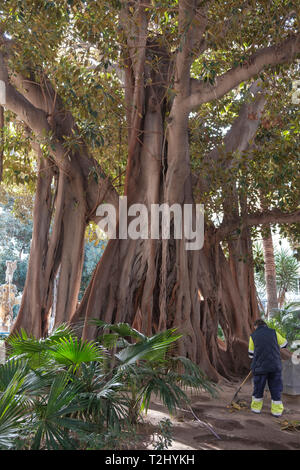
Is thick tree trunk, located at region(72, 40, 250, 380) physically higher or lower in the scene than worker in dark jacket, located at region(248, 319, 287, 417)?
higher

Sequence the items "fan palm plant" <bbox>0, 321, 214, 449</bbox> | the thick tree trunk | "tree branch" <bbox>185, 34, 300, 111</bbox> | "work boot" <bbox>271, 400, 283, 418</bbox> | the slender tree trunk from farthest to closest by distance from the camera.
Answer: the slender tree trunk < the thick tree trunk < "tree branch" <bbox>185, 34, 300, 111</bbox> < "work boot" <bbox>271, 400, 283, 418</bbox> < "fan palm plant" <bbox>0, 321, 214, 449</bbox>

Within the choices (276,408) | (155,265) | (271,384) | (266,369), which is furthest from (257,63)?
(276,408)

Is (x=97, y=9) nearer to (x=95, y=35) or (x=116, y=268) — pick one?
(x=95, y=35)

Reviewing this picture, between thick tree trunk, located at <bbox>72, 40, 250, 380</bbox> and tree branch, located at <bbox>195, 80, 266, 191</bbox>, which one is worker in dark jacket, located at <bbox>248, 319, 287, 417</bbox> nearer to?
thick tree trunk, located at <bbox>72, 40, 250, 380</bbox>

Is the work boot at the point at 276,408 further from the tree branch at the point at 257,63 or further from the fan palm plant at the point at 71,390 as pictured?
the tree branch at the point at 257,63

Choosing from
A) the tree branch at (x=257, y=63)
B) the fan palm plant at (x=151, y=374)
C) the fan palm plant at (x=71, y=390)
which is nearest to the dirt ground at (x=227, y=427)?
the fan palm plant at (x=151, y=374)

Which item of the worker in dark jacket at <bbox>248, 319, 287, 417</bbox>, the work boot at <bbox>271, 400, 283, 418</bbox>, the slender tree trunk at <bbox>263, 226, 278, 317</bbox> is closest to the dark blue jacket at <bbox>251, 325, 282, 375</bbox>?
the worker in dark jacket at <bbox>248, 319, 287, 417</bbox>

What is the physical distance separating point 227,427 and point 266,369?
110 cm

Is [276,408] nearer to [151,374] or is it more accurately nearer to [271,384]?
[271,384]

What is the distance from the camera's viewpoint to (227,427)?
4801mm

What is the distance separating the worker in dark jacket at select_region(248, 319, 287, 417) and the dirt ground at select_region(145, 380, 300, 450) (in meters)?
0.14

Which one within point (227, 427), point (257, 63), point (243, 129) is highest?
point (243, 129)

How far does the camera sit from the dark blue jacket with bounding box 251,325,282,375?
5664mm

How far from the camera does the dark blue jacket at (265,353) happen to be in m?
5.66
